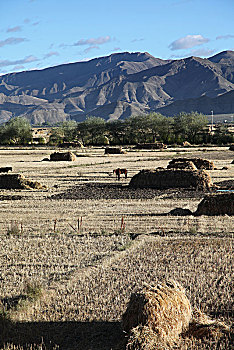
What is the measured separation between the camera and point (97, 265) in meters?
11.9

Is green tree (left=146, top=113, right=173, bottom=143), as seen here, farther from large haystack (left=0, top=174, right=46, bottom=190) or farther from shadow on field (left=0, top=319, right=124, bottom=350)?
shadow on field (left=0, top=319, right=124, bottom=350)

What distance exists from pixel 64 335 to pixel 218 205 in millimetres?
12759

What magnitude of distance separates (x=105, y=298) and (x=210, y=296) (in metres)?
2.09

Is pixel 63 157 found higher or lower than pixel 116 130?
lower

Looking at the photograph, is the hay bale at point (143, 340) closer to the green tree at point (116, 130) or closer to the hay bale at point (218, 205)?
the hay bale at point (218, 205)

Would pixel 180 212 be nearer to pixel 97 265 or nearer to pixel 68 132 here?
pixel 97 265

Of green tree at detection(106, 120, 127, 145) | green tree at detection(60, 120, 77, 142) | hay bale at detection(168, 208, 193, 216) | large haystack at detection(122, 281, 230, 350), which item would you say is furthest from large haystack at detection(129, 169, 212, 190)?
green tree at detection(60, 120, 77, 142)

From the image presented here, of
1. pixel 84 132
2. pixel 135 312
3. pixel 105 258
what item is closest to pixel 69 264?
pixel 105 258

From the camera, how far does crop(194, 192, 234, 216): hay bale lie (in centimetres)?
1914

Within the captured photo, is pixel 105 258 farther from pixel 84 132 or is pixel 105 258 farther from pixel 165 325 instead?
pixel 84 132

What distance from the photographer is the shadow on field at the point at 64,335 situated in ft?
24.1

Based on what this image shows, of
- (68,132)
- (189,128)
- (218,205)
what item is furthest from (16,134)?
(218,205)

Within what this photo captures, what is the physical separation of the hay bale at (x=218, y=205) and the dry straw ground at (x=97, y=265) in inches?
24.4

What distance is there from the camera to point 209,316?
827 cm
